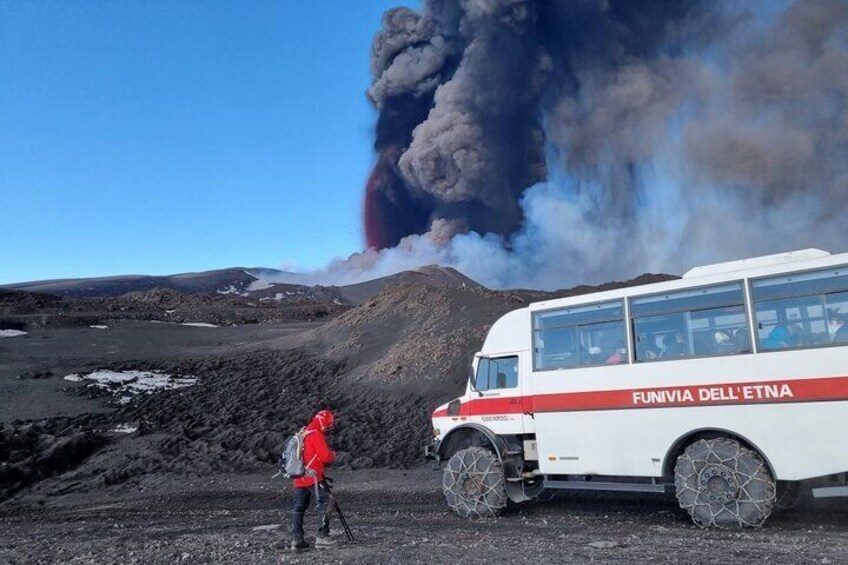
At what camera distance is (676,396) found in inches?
372

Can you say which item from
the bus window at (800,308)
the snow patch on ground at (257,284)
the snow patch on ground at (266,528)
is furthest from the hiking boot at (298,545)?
Answer: the snow patch on ground at (257,284)

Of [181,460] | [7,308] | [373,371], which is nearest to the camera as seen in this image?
[181,460]

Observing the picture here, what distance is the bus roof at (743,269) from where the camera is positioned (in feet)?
28.7

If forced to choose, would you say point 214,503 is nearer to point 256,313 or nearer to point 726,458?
point 726,458

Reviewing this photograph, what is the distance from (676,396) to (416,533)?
4587 mm

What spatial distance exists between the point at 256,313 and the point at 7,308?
931 inches

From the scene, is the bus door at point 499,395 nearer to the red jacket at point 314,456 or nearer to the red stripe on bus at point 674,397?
the red stripe on bus at point 674,397

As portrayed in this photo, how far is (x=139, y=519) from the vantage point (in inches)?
519

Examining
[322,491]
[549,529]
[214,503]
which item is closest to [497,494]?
[549,529]

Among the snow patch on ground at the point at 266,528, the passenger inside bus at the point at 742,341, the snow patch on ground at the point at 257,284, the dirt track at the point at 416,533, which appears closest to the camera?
the dirt track at the point at 416,533

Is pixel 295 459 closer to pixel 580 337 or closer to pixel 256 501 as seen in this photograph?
pixel 580 337

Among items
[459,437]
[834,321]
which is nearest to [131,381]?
[459,437]

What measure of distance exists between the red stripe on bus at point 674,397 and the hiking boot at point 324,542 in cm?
335

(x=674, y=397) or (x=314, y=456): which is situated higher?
(x=674, y=397)
